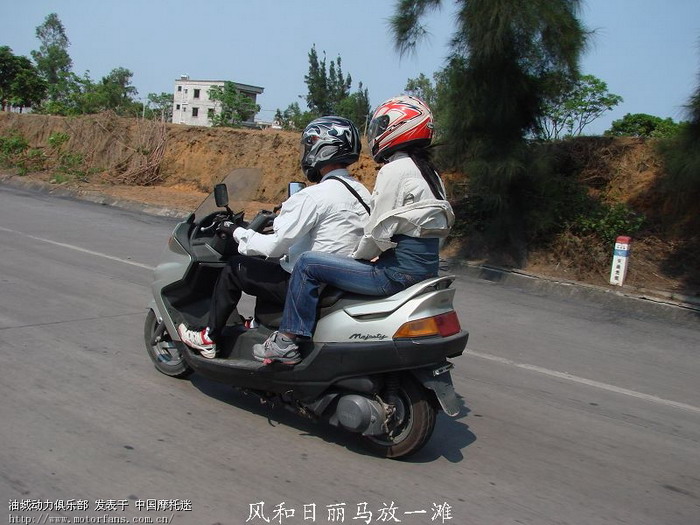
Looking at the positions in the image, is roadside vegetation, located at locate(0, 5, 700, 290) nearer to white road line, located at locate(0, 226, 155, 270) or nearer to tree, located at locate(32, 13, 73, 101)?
white road line, located at locate(0, 226, 155, 270)

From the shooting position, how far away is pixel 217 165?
2045 centimetres

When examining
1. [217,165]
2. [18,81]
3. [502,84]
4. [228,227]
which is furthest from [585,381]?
[18,81]

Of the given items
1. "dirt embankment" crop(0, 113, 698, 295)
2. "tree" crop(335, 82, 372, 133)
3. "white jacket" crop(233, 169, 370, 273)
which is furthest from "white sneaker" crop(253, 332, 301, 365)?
"tree" crop(335, 82, 372, 133)

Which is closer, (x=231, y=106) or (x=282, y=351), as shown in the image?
(x=282, y=351)

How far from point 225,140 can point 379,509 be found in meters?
18.1

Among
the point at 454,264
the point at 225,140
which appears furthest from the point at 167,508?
the point at 225,140

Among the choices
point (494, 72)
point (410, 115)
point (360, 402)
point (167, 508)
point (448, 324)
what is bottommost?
point (167, 508)

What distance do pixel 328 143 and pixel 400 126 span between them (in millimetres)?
503

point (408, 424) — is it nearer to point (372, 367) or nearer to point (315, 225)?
point (372, 367)

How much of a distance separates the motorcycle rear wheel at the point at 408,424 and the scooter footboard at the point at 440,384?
0.08 m

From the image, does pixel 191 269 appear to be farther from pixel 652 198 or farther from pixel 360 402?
pixel 652 198

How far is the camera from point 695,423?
5383 millimetres

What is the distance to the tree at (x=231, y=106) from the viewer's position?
29.3 meters

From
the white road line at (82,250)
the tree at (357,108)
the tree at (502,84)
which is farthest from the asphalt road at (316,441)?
the tree at (357,108)
